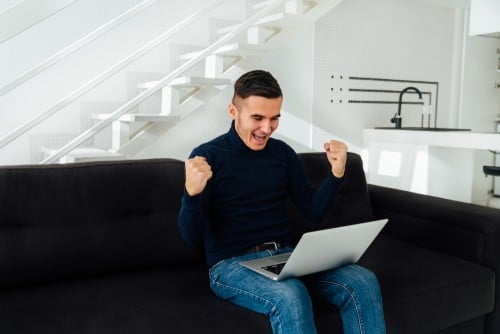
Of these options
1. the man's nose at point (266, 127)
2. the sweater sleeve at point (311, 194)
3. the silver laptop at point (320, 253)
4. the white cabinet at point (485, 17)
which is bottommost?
the silver laptop at point (320, 253)

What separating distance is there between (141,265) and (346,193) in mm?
1019

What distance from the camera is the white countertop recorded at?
328cm

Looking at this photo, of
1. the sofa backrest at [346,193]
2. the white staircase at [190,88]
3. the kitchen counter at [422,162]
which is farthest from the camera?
the kitchen counter at [422,162]

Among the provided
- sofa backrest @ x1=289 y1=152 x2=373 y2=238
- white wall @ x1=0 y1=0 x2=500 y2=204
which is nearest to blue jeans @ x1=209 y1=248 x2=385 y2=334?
sofa backrest @ x1=289 y1=152 x2=373 y2=238

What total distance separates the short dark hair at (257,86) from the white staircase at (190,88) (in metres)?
1.37

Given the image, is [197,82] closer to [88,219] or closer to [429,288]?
[88,219]

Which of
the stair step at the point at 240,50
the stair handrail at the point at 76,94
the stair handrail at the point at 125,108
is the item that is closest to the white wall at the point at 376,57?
the stair step at the point at 240,50

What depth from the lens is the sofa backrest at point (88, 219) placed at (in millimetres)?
1643

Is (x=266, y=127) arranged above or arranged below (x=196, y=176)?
above

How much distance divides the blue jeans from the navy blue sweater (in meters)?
0.07

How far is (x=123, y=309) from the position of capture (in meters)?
1.44

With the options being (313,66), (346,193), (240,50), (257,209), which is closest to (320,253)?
(257,209)

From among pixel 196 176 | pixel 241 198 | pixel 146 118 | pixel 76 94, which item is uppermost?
pixel 76 94

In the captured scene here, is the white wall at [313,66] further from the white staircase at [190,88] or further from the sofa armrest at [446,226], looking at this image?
the sofa armrest at [446,226]
